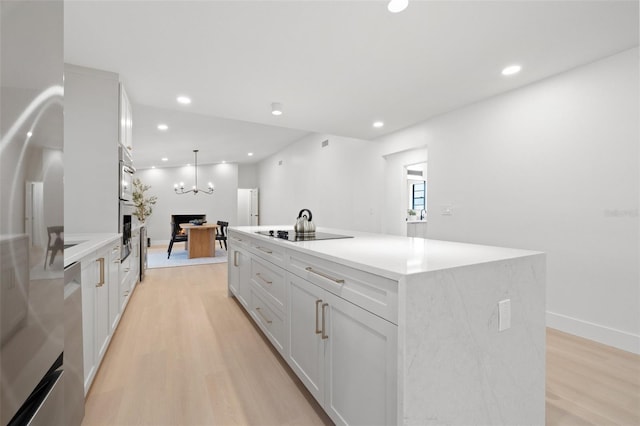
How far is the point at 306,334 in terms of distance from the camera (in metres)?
1.70

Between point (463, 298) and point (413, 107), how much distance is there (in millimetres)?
3239

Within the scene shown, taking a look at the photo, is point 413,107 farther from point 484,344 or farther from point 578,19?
point 484,344

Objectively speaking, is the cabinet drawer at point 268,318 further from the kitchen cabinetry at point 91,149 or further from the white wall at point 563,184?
the white wall at point 563,184

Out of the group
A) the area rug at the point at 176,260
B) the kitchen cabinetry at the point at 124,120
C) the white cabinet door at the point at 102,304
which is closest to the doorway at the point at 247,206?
the area rug at the point at 176,260

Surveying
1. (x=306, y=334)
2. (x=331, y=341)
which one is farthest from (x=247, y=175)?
(x=331, y=341)

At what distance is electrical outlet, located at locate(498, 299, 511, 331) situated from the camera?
1.26 m

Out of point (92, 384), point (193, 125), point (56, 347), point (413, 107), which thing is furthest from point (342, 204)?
point (56, 347)

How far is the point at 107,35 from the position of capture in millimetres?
2289

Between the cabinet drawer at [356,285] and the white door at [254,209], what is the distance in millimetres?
9594

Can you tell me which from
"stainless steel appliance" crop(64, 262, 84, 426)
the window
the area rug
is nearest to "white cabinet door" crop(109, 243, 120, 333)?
"stainless steel appliance" crop(64, 262, 84, 426)

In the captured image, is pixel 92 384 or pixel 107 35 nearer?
pixel 92 384

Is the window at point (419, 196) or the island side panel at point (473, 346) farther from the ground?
the window at point (419, 196)

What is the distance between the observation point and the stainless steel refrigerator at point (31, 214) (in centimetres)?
52

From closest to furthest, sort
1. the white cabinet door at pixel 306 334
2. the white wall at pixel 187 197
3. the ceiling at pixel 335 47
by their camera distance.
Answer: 1. the white cabinet door at pixel 306 334
2. the ceiling at pixel 335 47
3. the white wall at pixel 187 197
